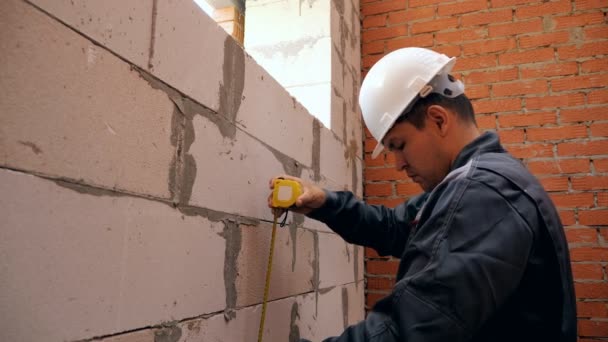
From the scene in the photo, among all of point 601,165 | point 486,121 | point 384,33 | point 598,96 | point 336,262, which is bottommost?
point 336,262

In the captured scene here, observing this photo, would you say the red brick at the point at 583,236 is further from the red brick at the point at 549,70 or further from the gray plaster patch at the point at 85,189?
the gray plaster patch at the point at 85,189

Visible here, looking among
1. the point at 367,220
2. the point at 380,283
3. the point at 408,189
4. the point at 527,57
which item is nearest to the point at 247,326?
the point at 367,220

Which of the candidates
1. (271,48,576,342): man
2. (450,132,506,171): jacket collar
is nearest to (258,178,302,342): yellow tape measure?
(271,48,576,342): man

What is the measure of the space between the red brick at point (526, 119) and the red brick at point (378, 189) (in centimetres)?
78

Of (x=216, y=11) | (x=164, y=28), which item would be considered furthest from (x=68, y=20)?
(x=216, y=11)

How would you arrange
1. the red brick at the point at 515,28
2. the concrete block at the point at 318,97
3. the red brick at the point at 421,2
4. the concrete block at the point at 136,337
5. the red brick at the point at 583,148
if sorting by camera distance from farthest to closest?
the red brick at the point at 421,2
the red brick at the point at 515,28
the red brick at the point at 583,148
the concrete block at the point at 318,97
the concrete block at the point at 136,337

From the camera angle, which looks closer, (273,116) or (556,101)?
(273,116)

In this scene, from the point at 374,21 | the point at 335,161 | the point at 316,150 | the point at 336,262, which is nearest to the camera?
the point at 316,150

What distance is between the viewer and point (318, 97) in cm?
228

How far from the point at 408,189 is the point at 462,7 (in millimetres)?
1231

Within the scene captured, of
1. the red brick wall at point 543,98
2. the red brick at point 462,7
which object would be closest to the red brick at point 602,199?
the red brick wall at point 543,98

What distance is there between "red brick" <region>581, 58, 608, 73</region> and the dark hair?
1755 mm

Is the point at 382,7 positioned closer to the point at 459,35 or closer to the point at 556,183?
the point at 459,35

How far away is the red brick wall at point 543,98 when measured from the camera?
2.44m
